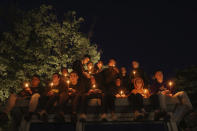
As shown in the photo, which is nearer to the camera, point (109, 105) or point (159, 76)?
point (109, 105)

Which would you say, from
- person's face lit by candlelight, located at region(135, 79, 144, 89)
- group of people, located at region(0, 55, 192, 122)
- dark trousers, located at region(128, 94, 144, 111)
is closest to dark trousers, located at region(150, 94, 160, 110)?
group of people, located at region(0, 55, 192, 122)

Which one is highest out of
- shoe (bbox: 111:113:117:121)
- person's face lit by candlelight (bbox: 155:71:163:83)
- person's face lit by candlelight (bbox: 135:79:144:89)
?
person's face lit by candlelight (bbox: 155:71:163:83)

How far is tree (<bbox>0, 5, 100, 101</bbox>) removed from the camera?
39.9 feet

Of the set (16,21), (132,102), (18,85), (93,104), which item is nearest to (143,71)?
(132,102)

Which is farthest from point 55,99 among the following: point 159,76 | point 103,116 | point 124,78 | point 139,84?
point 159,76

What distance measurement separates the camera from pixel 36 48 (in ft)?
43.4

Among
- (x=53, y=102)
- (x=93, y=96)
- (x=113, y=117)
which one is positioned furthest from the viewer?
(x=93, y=96)

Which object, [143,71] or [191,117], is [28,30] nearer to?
[143,71]

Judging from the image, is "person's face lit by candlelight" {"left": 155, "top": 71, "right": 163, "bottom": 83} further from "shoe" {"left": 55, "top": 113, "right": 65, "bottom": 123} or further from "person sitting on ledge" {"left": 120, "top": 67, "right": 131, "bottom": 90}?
"shoe" {"left": 55, "top": 113, "right": 65, "bottom": 123}

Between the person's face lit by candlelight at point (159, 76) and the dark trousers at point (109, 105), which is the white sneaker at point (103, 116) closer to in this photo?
the dark trousers at point (109, 105)

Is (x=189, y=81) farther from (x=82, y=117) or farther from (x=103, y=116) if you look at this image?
(x=82, y=117)

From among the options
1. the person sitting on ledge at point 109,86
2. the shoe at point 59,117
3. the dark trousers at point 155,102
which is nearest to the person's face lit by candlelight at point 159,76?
the dark trousers at point 155,102

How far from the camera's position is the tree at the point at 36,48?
12.2 meters

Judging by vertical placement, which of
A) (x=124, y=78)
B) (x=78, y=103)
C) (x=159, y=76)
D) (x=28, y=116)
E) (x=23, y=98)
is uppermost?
(x=124, y=78)
